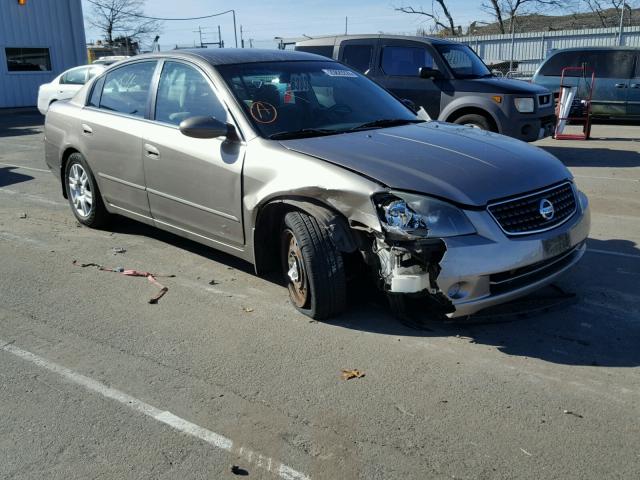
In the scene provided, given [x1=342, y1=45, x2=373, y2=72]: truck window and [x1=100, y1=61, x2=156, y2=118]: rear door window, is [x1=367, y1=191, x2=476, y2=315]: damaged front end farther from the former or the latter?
[x1=342, y1=45, x2=373, y2=72]: truck window

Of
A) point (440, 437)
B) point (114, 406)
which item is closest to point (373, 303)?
point (440, 437)

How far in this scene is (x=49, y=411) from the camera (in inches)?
131

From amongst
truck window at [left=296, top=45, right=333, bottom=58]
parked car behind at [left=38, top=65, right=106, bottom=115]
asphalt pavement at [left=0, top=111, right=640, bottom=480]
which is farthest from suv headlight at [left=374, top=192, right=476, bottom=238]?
parked car behind at [left=38, top=65, right=106, bottom=115]

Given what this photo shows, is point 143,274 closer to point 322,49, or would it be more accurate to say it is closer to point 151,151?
point 151,151

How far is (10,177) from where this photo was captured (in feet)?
32.6

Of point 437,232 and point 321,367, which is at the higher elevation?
point 437,232

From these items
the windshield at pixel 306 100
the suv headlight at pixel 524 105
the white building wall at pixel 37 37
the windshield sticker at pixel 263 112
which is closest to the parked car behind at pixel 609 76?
the suv headlight at pixel 524 105

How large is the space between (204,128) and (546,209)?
7.61 feet

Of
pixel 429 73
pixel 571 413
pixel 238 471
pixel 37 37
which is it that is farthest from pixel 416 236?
pixel 37 37

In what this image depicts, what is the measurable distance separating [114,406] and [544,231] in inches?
105

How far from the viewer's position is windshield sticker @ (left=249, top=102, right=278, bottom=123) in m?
4.69

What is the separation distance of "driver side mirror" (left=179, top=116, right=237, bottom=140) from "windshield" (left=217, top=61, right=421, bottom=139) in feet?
0.80

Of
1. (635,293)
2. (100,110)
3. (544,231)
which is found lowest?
(635,293)

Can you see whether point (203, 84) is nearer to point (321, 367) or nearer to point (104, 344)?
point (104, 344)
